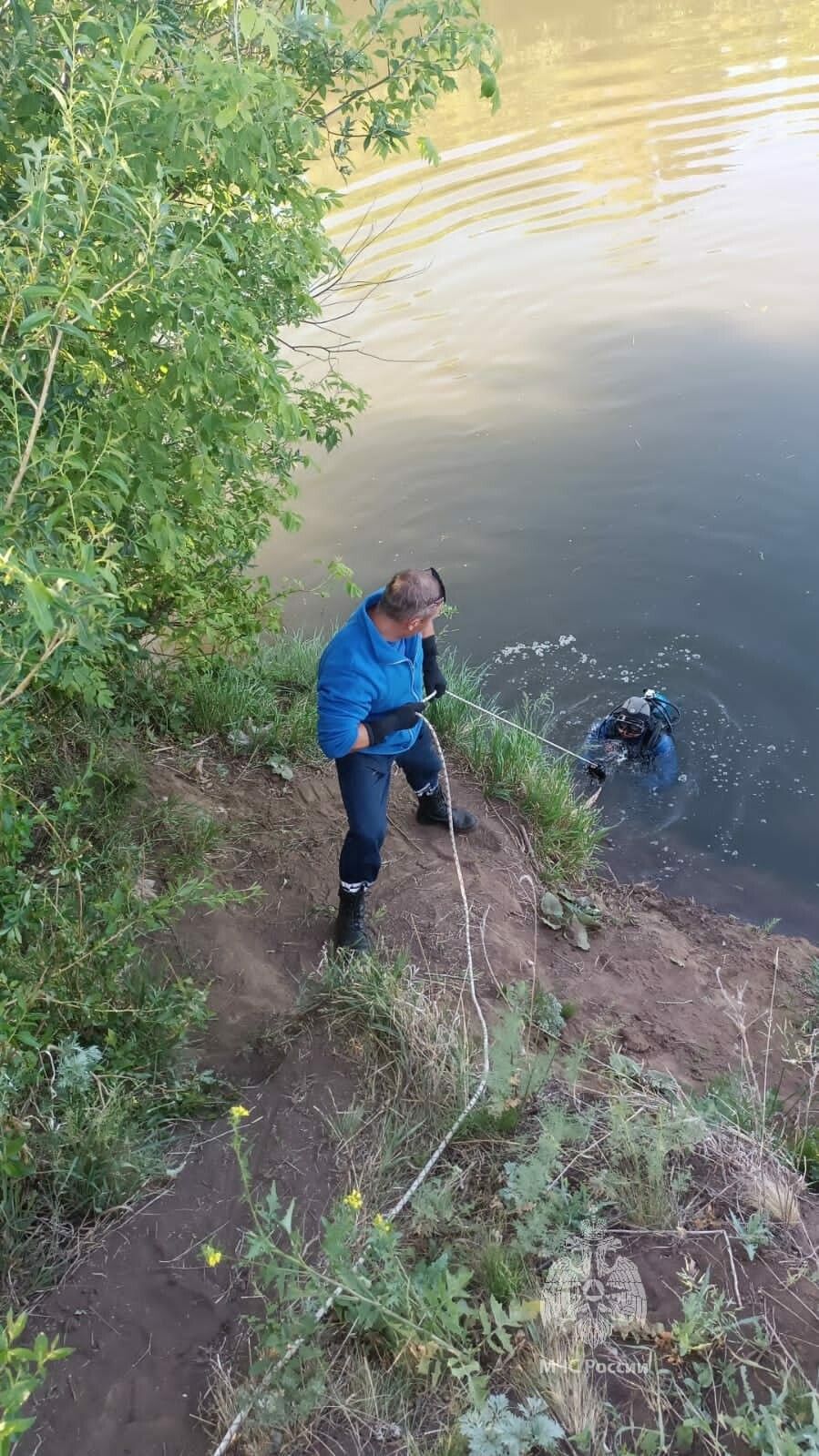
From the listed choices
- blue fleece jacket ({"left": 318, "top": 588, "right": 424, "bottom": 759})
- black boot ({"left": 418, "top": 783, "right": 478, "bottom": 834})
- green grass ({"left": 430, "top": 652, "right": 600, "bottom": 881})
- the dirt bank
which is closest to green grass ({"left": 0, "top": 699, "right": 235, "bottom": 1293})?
the dirt bank

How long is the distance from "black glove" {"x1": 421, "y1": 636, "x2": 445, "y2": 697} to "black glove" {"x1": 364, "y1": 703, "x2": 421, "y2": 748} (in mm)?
547

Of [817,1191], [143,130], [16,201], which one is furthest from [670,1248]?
[16,201]

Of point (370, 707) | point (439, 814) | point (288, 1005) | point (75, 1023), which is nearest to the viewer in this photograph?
point (75, 1023)

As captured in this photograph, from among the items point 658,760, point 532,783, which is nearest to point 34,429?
point 532,783

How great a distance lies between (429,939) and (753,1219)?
1932 mm

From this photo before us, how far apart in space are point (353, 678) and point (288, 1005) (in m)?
1.31

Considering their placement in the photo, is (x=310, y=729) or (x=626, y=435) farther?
(x=626, y=435)

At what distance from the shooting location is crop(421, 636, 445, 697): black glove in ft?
15.4

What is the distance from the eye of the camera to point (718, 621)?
24.9ft

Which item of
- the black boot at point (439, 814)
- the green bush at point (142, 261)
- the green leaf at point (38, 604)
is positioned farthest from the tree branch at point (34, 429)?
the black boot at point (439, 814)

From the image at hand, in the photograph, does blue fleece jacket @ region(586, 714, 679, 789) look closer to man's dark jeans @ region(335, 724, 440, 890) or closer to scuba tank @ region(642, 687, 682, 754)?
scuba tank @ region(642, 687, 682, 754)

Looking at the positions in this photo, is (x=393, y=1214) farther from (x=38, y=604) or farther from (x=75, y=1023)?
(x=38, y=604)

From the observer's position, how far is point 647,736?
253 inches

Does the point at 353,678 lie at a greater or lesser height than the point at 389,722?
greater
